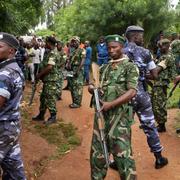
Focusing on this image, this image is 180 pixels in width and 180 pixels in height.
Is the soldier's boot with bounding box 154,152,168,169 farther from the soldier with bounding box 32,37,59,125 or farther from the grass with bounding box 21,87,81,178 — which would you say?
the soldier with bounding box 32,37,59,125

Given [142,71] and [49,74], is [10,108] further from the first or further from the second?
[49,74]

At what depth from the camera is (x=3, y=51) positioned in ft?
14.2

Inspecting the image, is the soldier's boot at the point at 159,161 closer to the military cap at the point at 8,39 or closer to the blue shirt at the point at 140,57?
the blue shirt at the point at 140,57

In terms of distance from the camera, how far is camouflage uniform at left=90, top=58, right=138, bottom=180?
4879mm

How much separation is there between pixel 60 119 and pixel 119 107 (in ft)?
16.5

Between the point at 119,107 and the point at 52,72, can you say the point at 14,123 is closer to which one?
the point at 119,107

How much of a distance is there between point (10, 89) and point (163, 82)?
4294 mm

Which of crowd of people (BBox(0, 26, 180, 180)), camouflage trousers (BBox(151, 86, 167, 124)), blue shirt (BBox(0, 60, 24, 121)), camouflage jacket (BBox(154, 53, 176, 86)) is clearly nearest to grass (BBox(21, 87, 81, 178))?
crowd of people (BBox(0, 26, 180, 180))

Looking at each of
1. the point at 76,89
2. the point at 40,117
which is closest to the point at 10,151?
the point at 40,117

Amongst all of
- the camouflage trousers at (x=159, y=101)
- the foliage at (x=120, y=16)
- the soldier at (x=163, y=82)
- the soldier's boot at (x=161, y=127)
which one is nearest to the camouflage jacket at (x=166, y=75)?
the soldier at (x=163, y=82)

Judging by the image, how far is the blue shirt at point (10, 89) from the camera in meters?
4.16

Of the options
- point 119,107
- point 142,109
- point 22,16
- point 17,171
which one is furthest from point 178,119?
point 17,171

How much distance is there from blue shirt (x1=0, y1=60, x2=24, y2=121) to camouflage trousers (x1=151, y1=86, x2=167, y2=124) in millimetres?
4124

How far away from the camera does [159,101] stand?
26.6ft
